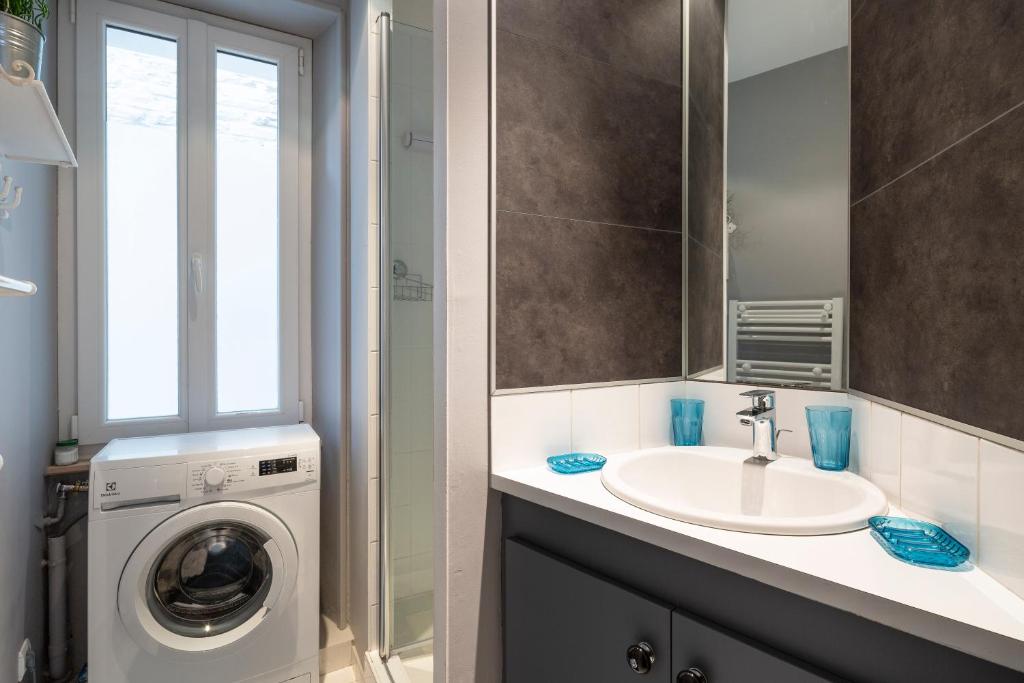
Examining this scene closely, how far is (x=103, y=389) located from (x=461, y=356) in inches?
64.5

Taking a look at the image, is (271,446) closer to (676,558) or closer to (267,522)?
(267,522)

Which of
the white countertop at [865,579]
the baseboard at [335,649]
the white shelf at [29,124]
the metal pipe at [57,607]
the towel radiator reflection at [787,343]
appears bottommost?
the baseboard at [335,649]

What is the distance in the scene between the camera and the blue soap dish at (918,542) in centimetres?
63

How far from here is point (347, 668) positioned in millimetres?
1971

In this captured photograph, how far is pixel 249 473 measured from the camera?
1.71 metres

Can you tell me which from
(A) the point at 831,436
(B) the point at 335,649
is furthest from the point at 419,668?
(A) the point at 831,436

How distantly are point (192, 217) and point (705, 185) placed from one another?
1872 mm

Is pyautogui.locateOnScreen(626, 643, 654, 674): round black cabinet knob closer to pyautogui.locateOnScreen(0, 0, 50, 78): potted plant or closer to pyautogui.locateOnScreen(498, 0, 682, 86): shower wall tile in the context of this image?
pyautogui.locateOnScreen(498, 0, 682, 86): shower wall tile

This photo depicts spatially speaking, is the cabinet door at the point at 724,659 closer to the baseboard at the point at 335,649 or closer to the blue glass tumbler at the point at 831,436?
the blue glass tumbler at the point at 831,436

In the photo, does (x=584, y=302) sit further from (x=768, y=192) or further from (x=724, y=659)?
(x=724, y=659)

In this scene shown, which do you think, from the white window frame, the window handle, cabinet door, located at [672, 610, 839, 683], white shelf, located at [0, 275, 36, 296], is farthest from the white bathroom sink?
the window handle

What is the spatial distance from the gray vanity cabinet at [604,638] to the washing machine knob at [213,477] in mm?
1050

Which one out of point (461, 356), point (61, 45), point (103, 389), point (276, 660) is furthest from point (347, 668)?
point (61, 45)

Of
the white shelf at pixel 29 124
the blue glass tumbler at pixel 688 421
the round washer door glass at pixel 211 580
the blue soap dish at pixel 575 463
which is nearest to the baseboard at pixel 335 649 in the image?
the round washer door glass at pixel 211 580
